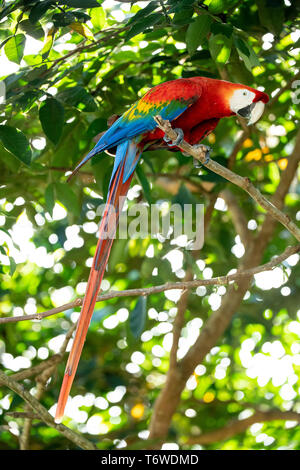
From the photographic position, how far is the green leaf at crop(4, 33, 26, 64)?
158 cm

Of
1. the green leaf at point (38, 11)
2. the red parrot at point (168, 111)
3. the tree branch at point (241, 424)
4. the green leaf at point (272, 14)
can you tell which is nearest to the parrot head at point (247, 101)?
the red parrot at point (168, 111)

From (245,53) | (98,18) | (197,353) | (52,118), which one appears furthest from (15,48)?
(197,353)

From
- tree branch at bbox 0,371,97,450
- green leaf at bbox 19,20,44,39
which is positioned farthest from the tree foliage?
tree branch at bbox 0,371,97,450

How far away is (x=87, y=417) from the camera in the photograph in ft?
8.63

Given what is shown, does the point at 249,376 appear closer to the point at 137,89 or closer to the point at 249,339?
the point at 249,339

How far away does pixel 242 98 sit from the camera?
1.74 metres

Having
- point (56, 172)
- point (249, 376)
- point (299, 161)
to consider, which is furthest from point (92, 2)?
point (249, 376)

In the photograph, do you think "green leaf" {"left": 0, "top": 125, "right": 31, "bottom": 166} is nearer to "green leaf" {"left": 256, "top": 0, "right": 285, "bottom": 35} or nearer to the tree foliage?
the tree foliage

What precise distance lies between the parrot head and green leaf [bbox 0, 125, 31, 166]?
63 centimetres

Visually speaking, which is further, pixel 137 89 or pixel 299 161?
pixel 299 161

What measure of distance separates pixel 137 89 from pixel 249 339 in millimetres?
1420

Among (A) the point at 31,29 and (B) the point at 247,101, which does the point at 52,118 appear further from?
(B) the point at 247,101

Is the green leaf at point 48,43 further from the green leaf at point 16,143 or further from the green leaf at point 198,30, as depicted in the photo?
the green leaf at point 198,30

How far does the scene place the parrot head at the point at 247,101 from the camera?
68.5 inches
